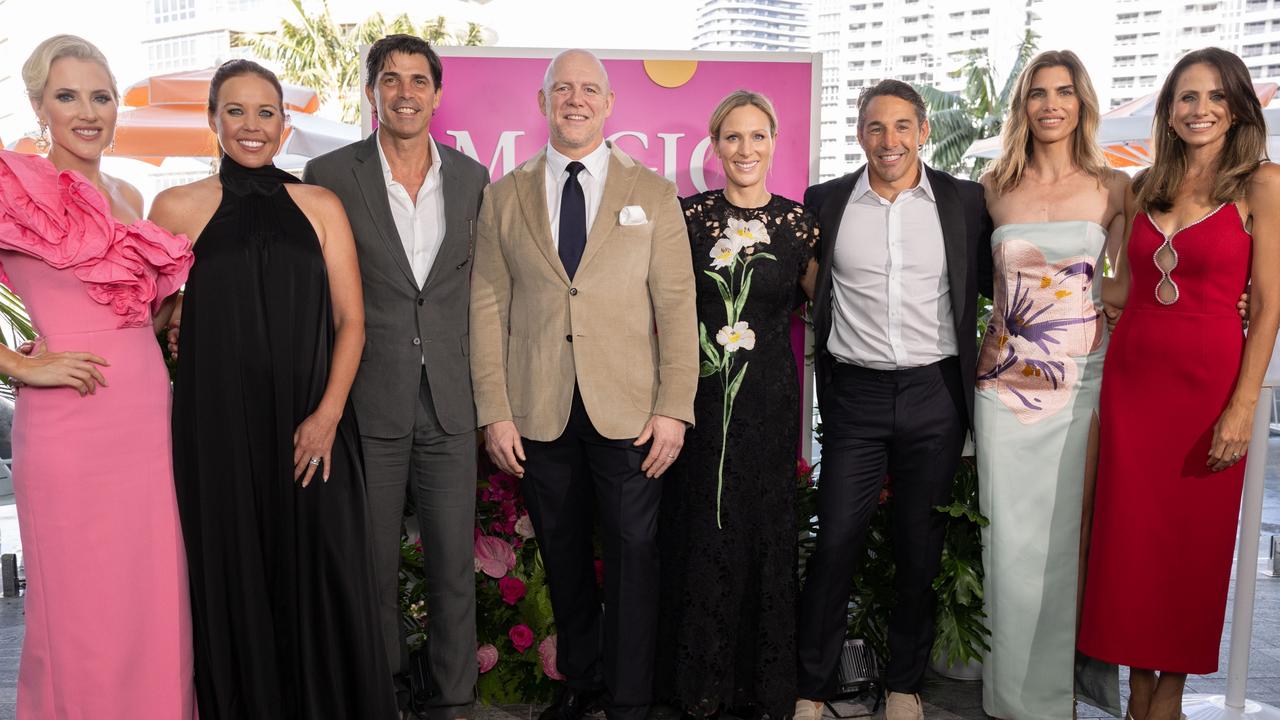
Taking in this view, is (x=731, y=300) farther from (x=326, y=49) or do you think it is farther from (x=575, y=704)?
(x=326, y=49)

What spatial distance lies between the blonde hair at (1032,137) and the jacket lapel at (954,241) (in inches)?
7.1

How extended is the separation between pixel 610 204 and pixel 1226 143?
173cm

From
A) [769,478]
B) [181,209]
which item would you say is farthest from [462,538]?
[181,209]

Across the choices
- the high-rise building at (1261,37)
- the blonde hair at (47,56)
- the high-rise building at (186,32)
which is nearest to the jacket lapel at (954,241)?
the blonde hair at (47,56)

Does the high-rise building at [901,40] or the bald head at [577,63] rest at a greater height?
the high-rise building at [901,40]

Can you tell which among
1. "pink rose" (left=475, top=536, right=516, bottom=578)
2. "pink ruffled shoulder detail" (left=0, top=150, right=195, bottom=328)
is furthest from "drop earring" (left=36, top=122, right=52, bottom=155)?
"pink rose" (left=475, top=536, right=516, bottom=578)

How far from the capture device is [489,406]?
2730mm

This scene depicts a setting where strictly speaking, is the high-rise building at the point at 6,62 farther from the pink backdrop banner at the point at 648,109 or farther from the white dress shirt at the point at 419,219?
the white dress shirt at the point at 419,219

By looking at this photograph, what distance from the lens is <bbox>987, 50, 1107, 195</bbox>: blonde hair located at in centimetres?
285

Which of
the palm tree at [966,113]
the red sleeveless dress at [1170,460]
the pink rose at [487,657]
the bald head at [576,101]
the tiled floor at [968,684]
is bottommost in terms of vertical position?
the tiled floor at [968,684]

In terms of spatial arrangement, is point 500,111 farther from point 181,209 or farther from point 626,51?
point 181,209

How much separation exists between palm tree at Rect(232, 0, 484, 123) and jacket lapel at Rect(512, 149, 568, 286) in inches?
663

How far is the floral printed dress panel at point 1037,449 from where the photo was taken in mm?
2830

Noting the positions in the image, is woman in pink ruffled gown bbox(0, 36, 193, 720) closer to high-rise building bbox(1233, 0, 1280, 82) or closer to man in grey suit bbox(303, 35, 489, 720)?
man in grey suit bbox(303, 35, 489, 720)
